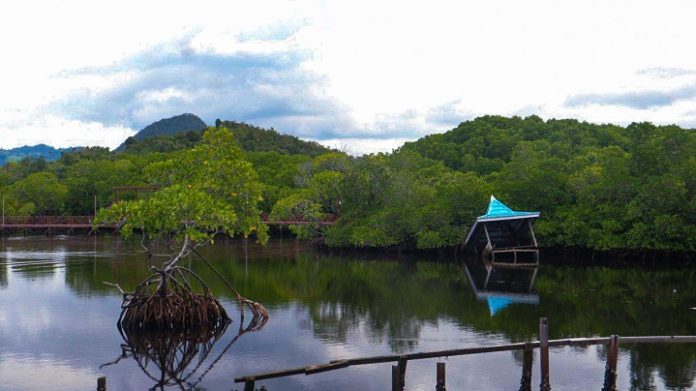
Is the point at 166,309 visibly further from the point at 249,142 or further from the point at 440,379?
the point at 249,142

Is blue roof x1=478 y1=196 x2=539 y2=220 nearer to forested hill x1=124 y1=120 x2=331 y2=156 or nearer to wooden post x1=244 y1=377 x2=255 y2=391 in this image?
wooden post x1=244 y1=377 x2=255 y2=391

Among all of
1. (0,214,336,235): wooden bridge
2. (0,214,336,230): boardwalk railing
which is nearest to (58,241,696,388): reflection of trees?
(0,214,336,230): boardwalk railing

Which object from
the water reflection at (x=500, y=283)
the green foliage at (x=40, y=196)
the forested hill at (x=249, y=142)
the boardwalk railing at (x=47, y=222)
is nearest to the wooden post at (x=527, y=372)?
the water reflection at (x=500, y=283)

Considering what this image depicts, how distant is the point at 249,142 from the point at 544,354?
12696 cm

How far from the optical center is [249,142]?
14038 cm

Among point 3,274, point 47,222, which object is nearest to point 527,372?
point 3,274

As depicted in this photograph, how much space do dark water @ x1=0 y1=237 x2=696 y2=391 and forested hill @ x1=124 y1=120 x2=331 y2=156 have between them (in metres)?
89.6

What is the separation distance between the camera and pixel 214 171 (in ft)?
82.7

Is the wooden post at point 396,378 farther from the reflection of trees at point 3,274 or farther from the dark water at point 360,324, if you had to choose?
the reflection of trees at point 3,274

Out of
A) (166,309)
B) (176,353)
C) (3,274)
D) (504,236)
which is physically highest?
(504,236)

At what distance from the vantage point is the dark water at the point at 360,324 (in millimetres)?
18672

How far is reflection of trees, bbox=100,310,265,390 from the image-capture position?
1909 cm

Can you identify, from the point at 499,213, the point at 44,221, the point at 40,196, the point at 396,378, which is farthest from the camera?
the point at 40,196

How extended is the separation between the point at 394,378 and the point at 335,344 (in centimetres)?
709
